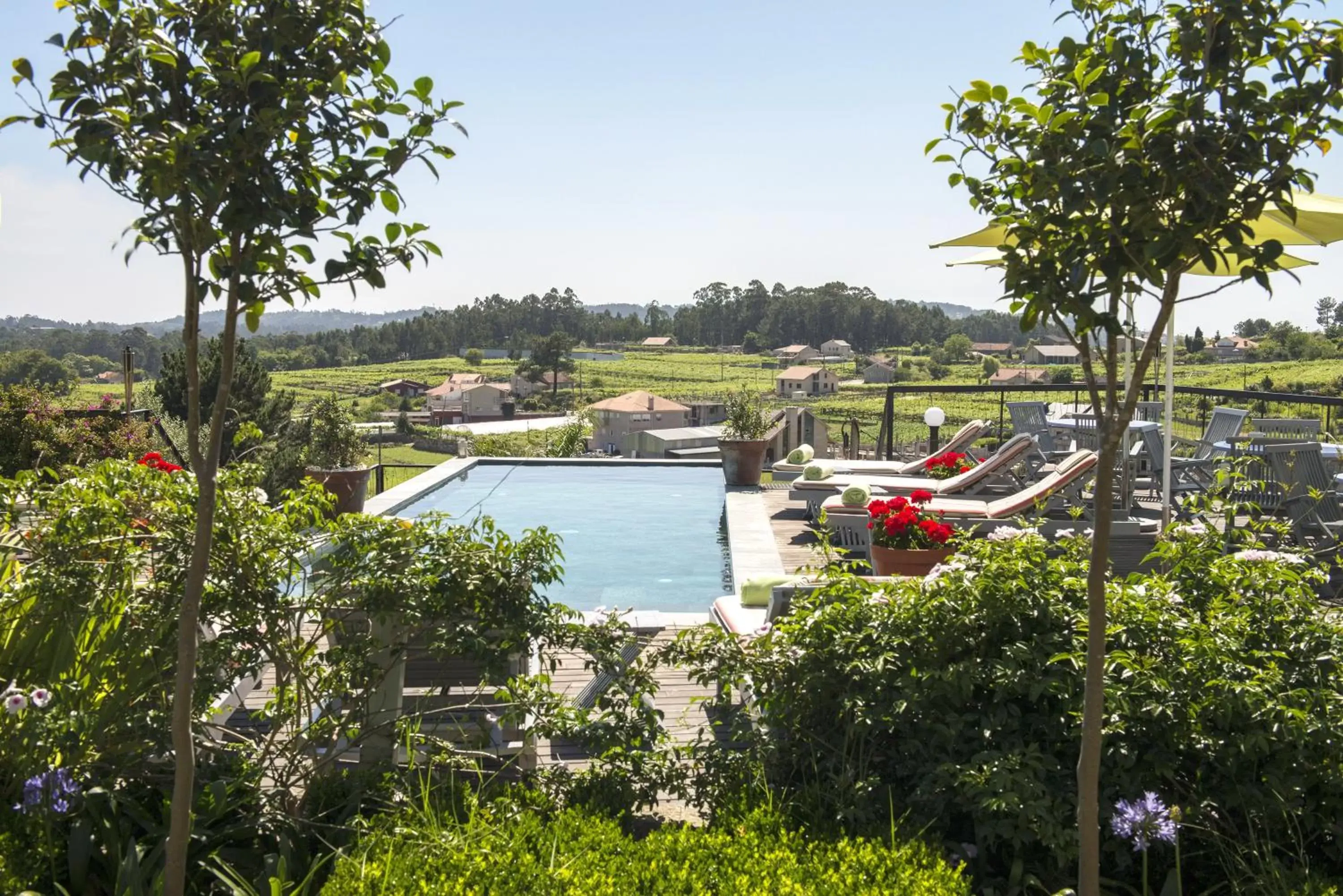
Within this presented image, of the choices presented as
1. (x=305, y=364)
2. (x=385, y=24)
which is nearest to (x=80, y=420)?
(x=385, y=24)

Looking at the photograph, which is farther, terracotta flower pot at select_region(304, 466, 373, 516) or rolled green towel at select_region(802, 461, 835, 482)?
terracotta flower pot at select_region(304, 466, 373, 516)

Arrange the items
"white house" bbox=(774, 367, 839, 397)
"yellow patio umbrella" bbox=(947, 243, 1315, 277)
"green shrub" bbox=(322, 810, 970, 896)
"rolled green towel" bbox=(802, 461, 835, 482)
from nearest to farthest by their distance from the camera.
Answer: "green shrub" bbox=(322, 810, 970, 896), "yellow patio umbrella" bbox=(947, 243, 1315, 277), "rolled green towel" bbox=(802, 461, 835, 482), "white house" bbox=(774, 367, 839, 397)

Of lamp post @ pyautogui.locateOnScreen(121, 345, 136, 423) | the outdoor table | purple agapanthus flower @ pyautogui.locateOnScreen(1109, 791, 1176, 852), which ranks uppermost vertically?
lamp post @ pyautogui.locateOnScreen(121, 345, 136, 423)

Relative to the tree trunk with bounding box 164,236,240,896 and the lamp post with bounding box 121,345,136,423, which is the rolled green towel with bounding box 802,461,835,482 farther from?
the lamp post with bounding box 121,345,136,423

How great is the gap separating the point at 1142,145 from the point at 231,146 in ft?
5.53

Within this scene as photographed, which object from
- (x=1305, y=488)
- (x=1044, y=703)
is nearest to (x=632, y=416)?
(x=1305, y=488)

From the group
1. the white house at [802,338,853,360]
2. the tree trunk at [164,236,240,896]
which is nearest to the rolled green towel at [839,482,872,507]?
the tree trunk at [164,236,240,896]

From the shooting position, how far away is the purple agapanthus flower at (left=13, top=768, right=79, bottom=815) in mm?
2312

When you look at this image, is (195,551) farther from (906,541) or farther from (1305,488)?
(1305,488)

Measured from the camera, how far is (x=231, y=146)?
192 cm

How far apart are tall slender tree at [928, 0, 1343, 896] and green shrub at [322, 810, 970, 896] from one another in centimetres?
72

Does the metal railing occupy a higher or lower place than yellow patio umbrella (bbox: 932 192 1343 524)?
lower

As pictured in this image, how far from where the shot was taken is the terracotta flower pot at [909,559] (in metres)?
5.78

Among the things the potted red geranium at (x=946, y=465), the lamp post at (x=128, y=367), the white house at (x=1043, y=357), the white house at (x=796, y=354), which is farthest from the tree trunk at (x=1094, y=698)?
the white house at (x=796, y=354)
